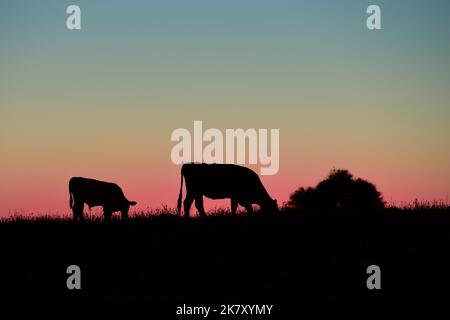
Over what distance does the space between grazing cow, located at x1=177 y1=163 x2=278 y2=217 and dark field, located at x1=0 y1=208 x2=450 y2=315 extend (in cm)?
415

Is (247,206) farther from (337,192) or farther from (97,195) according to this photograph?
(337,192)

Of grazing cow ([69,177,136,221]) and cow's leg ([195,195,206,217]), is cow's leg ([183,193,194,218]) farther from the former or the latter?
grazing cow ([69,177,136,221])

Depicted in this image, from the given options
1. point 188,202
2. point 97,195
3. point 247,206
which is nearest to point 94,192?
point 97,195

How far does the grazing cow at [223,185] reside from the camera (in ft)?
75.9

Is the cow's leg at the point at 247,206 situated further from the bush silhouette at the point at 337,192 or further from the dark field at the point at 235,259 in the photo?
the bush silhouette at the point at 337,192

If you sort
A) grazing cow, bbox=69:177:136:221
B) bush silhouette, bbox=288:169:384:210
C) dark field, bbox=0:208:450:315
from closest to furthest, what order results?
dark field, bbox=0:208:450:315, grazing cow, bbox=69:177:136:221, bush silhouette, bbox=288:169:384:210

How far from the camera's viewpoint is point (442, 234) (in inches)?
602

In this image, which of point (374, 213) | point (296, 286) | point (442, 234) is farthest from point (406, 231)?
point (296, 286)

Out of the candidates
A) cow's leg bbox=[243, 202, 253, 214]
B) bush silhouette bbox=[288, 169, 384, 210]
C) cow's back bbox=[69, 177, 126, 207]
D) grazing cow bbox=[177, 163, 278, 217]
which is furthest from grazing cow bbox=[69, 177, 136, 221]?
bush silhouette bbox=[288, 169, 384, 210]

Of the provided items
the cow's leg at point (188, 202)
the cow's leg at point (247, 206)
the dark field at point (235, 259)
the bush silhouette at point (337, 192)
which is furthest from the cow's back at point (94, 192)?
the bush silhouette at point (337, 192)

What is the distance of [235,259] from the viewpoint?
13.0 meters

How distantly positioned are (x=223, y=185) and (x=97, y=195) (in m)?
5.44

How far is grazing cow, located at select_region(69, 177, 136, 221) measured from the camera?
2672 centimetres
